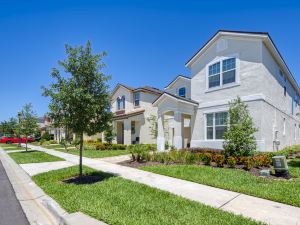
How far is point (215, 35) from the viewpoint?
52.3ft

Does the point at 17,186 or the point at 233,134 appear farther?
the point at 233,134

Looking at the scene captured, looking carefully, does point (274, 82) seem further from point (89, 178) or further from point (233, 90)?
point (89, 178)

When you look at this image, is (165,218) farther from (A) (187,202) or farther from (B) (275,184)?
(B) (275,184)

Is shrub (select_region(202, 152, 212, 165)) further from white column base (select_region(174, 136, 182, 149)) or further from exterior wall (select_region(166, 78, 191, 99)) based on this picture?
exterior wall (select_region(166, 78, 191, 99))

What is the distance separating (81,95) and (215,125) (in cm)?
1047

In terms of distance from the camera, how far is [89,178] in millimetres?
9094

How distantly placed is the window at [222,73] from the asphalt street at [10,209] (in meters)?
13.6

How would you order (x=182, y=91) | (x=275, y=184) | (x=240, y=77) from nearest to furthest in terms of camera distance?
(x=275, y=184), (x=240, y=77), (x=182, y=91)

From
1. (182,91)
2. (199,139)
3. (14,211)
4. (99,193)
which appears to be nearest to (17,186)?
(14,211)

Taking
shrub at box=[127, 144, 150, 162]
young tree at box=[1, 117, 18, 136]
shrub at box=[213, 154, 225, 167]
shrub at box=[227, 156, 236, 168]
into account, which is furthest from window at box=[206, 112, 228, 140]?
young tree at box=[1, 117, 18, 136]

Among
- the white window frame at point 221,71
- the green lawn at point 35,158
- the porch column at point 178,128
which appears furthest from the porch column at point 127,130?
the white window frame at point 221,71

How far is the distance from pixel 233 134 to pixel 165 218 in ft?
25.9

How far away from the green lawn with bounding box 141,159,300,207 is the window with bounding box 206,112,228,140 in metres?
5.66

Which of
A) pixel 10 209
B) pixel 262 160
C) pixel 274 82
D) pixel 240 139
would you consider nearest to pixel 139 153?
pixel 240 139
